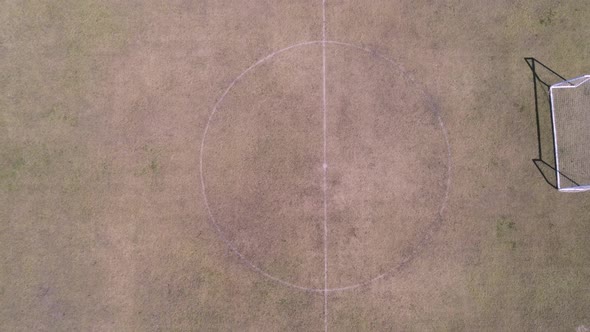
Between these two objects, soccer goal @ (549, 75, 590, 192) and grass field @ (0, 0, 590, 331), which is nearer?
grass field @ (0, 0, 590, 331)

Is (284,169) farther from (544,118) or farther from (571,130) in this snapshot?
(571,130)

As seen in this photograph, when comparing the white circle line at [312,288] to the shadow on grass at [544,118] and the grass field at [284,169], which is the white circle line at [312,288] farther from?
the shadow on grass at [544,118]

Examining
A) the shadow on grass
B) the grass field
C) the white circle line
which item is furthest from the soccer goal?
the white circle line

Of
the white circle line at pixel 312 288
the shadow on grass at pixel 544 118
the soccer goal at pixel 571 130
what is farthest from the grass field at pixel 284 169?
the soccer goal at pixel 571 130

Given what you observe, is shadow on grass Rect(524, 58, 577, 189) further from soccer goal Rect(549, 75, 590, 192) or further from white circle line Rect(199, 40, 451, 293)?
white circle line Rect(199, 40, 451, 293)

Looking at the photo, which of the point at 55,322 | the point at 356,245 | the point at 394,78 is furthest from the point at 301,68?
the point at 55,322

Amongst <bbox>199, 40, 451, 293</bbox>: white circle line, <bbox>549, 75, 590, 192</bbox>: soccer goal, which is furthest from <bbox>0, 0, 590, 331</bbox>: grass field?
<bbox>549, 75, 590, 192</bbox>: soccer goal
